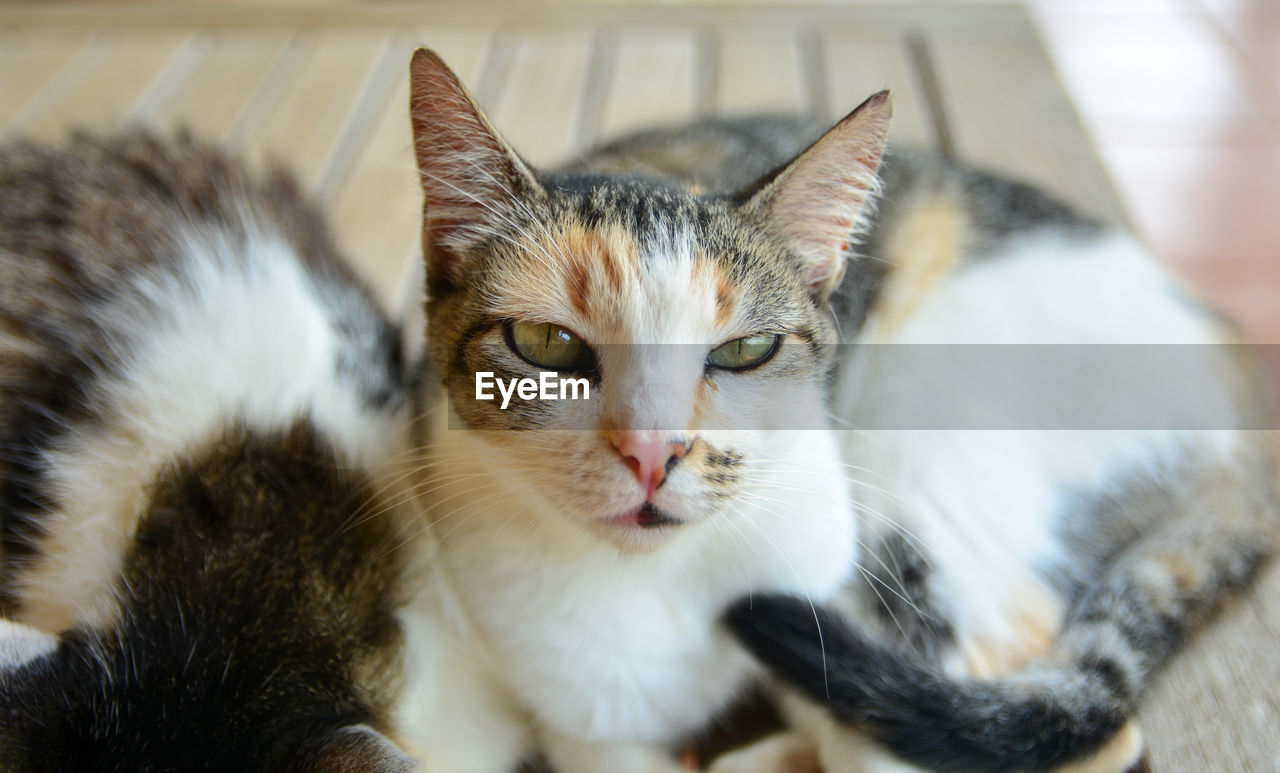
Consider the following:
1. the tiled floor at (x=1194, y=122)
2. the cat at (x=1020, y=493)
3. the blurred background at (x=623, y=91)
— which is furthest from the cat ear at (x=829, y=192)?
the tiled floor at (x=1194, y=122)

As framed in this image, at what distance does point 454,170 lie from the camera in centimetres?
99

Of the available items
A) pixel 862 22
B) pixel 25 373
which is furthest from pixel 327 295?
pixel 862 22

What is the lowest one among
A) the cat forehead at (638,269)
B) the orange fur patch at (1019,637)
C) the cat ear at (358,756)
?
the orange fur patch at (1019,637)

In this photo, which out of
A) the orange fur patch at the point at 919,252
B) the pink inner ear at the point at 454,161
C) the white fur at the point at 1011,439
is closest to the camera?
the pink inner ear at the point at 454,161

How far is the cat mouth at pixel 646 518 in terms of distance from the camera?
886mm

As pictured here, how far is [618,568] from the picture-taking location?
1043mm

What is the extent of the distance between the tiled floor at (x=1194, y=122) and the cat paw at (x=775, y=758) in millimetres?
1411

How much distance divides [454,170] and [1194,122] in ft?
7.96

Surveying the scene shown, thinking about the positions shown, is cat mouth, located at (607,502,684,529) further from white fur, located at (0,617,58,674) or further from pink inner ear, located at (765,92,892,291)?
white fur, located at (0,617,58,674)

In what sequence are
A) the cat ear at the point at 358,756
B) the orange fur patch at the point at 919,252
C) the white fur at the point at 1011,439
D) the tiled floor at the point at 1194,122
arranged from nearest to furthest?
1. the cat ear at the point at 358,756
2. the white fur at the point at 1011,439
3. the orange fur patch at the point at 919,252
4. the tiled floor at the point at 1194,122

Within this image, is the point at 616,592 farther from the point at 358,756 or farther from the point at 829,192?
the point at 829,192

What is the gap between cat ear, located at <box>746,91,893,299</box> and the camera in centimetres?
95

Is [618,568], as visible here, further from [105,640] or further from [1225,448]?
[1225,448]

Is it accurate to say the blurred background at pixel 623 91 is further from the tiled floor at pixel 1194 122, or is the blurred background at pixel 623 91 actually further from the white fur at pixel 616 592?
the white fur at pixel 616 592
